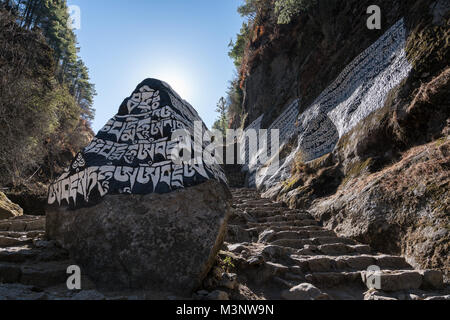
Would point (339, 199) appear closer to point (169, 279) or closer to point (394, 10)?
point (169, 279)

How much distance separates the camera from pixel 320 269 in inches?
144

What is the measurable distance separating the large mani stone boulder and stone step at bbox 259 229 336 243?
203 cm

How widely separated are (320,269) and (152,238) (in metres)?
2.47

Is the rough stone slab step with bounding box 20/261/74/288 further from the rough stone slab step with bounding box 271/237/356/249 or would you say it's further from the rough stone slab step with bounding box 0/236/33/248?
the rough stone slab step with bounding box 271/237/356/249

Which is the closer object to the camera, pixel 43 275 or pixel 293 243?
pixel 43 275

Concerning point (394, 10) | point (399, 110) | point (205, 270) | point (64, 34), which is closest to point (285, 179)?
point (399, 110)

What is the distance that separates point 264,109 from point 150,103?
1316 cm

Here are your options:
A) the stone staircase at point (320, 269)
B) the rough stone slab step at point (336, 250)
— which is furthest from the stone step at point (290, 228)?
the rough stone slab step at point (336, 250)

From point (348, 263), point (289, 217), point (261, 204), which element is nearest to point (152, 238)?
point (348, 263)

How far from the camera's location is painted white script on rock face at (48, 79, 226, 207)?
326 cm

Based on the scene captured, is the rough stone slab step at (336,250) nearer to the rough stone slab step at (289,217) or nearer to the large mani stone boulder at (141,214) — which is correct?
the rough stone slab step at (289,217)

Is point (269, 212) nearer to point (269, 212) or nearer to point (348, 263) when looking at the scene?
point (269, 212)

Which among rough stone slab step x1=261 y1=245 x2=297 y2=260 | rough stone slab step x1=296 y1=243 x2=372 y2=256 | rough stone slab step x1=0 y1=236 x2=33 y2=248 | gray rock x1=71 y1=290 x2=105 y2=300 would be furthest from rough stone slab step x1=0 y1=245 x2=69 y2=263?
rough stone slab step x1=296 y1=243 x2=372 y2=256

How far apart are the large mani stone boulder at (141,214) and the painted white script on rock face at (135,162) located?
0.05 ft
